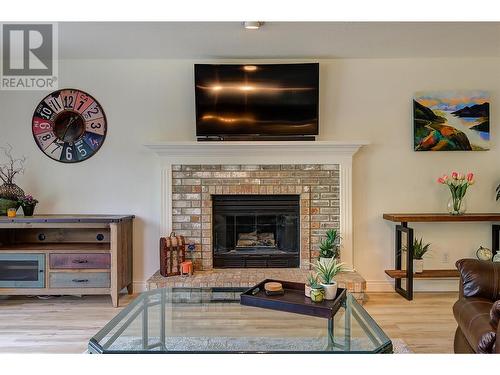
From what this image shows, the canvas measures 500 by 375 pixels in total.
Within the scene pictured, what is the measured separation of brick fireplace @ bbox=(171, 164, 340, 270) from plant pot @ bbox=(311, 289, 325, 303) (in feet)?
5.09

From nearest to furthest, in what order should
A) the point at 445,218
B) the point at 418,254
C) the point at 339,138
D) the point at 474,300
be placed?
the point at 474,300, the point at 445,218, the point at 418,254, the point at 339,138

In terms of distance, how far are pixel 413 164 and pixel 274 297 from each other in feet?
7.63

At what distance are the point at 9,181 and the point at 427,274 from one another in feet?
13.5

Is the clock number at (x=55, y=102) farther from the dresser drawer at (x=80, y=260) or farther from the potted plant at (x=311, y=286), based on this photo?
the potted plant at (x=311, y=286)

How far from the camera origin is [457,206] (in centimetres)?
351

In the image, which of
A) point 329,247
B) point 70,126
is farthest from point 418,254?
point 70,126

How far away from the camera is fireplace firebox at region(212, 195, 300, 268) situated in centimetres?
371

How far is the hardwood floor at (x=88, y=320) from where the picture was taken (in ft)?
8.11

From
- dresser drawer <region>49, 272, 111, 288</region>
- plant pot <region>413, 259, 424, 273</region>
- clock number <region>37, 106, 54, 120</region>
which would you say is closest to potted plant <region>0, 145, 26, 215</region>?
clock number <region>37, 106, 54, 120</region>

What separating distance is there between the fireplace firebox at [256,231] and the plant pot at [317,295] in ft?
5.35

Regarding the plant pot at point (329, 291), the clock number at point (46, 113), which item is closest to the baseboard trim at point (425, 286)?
the plant pot at point (329, 291)

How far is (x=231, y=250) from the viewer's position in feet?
12.4

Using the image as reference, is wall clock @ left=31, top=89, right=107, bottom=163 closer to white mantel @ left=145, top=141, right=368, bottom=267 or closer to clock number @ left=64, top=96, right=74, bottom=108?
clock number @ left=64, top=96, right=74, bottom=108

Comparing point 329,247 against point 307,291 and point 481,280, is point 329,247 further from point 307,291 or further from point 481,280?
point 481,280
